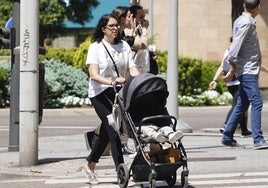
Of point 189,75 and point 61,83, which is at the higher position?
point 189,75

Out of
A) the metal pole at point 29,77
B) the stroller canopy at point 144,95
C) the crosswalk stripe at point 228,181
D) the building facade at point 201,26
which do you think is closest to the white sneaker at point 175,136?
the stroller canopy at point 144,95

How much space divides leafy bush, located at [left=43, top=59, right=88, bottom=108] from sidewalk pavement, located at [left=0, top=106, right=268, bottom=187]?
8663 mm

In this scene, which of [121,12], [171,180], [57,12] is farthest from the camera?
[57,12]

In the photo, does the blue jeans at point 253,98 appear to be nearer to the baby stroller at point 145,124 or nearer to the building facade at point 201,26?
the baby stroller at point 145,124

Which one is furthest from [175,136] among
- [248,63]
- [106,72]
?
[248,63]

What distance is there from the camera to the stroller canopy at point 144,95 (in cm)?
878

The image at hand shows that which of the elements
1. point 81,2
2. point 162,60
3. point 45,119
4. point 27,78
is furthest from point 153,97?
point 81,2

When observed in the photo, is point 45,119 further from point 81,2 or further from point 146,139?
point 81,2

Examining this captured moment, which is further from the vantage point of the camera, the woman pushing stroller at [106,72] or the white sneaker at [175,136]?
the woman pushing stroller at [106,72]

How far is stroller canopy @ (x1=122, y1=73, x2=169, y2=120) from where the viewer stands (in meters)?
8.78

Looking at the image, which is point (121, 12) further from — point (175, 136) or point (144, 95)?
point (175, 136)

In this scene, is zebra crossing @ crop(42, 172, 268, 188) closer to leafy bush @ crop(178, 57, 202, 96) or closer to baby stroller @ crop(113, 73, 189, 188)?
baby stroller @ crop(113, 73, 189, 188)

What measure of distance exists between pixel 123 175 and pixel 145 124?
570 millimetres

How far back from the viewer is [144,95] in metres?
8.80
